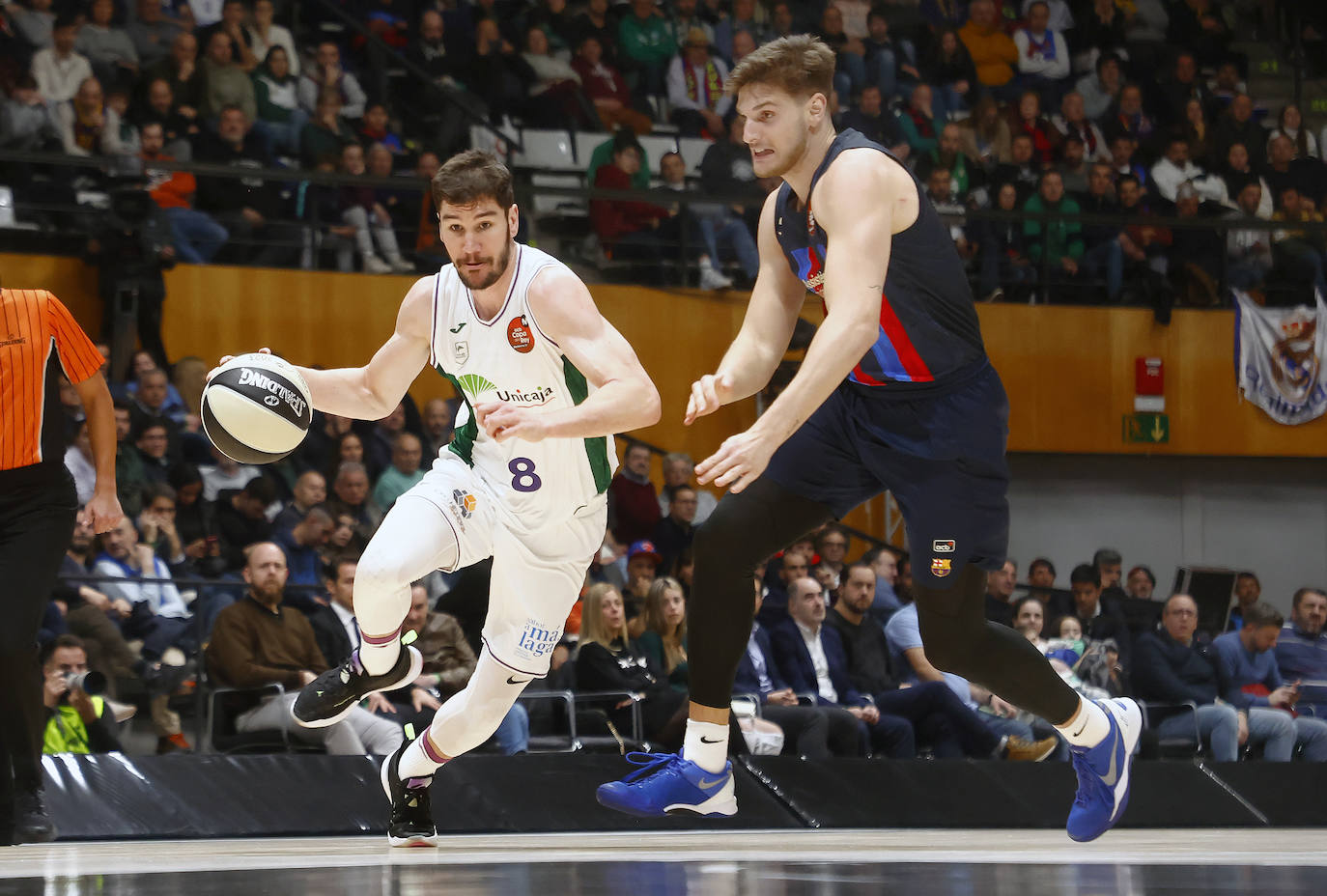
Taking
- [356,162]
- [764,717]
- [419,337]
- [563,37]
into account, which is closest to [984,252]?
[563,37]

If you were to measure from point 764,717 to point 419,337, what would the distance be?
4.06m

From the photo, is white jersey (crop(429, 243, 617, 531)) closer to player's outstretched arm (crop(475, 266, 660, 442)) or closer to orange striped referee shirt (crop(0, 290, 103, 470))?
player's outstretched arm (crop(475, 266, 660, 442))

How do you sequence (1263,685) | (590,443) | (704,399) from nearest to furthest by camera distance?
(704,399), (590,443), (1263,685)

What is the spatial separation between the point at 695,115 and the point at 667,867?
10669 mm

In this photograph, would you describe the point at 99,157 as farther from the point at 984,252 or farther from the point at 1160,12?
the point at 1160,12

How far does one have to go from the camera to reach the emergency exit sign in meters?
15.0

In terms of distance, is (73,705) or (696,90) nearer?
(73,705)

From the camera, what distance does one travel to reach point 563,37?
46.6ft

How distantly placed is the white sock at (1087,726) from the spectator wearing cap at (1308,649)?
5.76m

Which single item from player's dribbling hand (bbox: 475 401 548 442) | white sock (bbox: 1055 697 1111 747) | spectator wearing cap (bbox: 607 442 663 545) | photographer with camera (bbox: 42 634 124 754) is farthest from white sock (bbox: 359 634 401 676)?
spectator wearing cap (bbox: 607 442 663 545)

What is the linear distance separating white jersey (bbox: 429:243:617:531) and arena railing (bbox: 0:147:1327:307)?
19.2 feet

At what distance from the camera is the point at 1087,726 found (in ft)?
16.4

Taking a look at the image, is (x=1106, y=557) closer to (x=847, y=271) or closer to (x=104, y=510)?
(x=104, y=510)

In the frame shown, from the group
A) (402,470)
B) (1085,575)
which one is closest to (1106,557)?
(1085,575)
